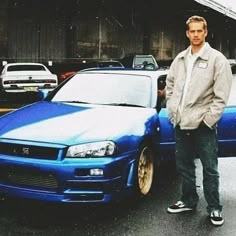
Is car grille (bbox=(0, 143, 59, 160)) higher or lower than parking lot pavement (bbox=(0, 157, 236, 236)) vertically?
higher

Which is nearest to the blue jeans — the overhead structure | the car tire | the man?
the man

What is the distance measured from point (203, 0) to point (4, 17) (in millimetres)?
14520

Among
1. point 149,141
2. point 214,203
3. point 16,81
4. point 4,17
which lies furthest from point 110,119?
point 4,17

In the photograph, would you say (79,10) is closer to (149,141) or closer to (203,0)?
(203,0)

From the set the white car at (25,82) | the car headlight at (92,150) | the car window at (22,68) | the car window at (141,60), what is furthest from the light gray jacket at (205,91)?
the car window at (141,60)

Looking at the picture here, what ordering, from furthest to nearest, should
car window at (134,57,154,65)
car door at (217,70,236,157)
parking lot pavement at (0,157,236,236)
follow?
car window at (134,57,154,65), car door at (217,70,236,157), parking lot pavement at (0,157,236,236)

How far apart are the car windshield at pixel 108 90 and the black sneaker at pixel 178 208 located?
1.27 meters

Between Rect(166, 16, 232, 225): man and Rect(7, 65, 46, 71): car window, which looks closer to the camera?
Rect(166, 16, 232, 225): man

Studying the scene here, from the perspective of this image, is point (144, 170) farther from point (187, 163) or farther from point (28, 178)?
point (28, 178)

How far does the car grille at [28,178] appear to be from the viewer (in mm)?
4301

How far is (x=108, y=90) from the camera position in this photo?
585 cm

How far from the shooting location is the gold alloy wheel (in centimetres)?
502

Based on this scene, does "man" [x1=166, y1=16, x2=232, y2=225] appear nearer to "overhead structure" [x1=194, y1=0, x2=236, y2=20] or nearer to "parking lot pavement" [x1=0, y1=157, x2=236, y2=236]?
"parking lot pavement" [x1=0, y1=157, x2=236, y2=236]

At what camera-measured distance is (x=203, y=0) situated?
32.6 m
